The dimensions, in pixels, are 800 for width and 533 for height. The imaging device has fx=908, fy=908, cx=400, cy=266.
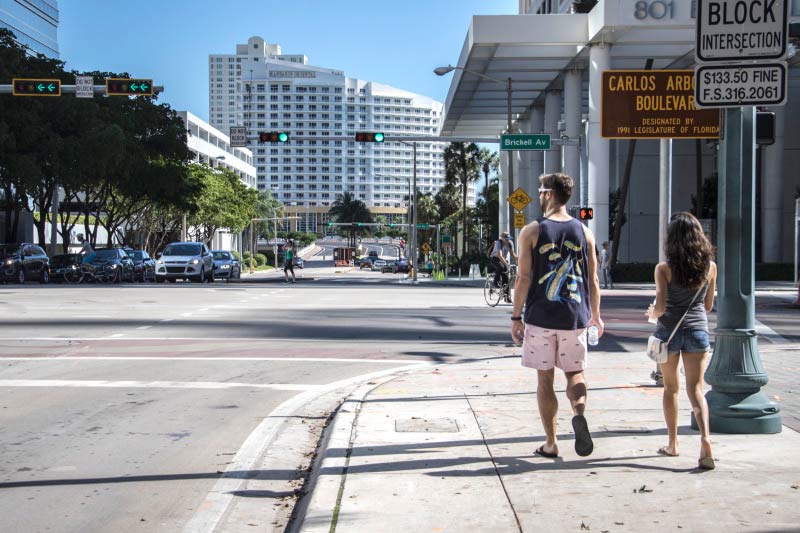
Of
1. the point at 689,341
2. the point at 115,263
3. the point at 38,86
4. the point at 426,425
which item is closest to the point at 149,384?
the point at 426,425

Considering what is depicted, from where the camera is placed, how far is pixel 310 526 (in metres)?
4.85

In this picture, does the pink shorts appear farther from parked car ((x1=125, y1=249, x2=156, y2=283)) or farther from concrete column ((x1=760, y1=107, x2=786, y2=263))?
concrete column ((x1=760, y1=107, x2=786, y2=263))

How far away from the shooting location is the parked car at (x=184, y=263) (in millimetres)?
37875

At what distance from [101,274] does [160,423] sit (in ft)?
108

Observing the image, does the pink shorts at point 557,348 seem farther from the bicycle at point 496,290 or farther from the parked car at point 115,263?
the parked car at point 115,263

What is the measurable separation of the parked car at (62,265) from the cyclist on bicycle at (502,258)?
2331cm

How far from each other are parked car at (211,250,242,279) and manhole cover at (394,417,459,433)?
3701cm

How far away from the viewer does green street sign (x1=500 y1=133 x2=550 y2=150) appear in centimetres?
3183

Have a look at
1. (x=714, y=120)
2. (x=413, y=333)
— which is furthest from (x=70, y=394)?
(x=714, y=120)

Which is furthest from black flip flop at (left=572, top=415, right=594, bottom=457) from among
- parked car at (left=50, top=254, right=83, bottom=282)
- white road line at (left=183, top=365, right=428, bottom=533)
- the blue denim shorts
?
parked car at (left=50, top=254, right=83, bottom=282)

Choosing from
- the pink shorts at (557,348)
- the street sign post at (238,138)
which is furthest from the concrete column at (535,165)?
the pink shorts at (557,348)

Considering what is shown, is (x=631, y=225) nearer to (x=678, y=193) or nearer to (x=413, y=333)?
(x=678, y=193)

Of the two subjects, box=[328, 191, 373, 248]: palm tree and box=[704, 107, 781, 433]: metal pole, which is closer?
box=[704, 107, 781, 433]: metal pole

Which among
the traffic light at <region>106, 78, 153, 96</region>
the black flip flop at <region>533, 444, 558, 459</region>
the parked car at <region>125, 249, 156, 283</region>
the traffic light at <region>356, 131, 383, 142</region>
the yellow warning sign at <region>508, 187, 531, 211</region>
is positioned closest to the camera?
the black flip flop at <region>533, 444, 558, 459</region>
